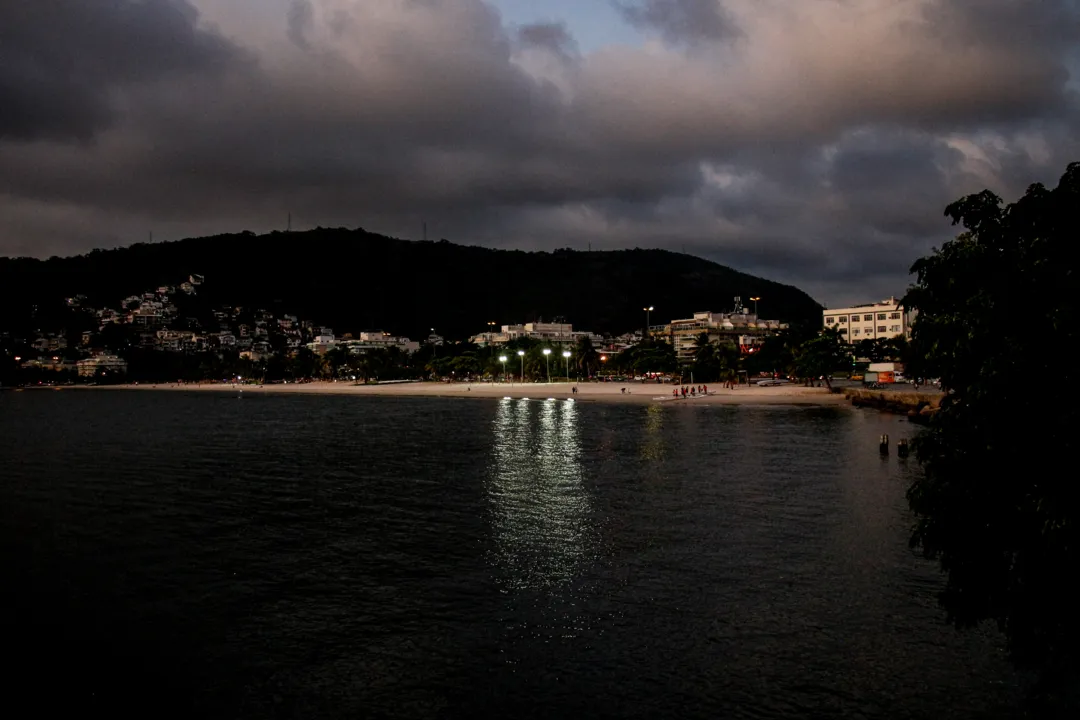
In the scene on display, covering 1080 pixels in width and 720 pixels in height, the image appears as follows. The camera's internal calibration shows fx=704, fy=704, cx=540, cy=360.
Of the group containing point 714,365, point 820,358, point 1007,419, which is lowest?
point 1007,419

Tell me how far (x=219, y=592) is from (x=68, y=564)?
6.89 m

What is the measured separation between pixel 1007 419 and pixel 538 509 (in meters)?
23.6

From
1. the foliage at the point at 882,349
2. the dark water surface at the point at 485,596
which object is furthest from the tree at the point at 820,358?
the dark water surface at the point at 485,596

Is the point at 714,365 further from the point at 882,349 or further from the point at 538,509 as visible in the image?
A: the point at 538,509

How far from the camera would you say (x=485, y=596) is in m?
19.2

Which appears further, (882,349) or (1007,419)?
(882,349)

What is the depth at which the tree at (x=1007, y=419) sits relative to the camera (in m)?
7.93

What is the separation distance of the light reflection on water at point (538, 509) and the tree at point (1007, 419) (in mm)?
12853

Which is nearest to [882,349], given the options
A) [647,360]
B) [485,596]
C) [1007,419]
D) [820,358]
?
[647,360]

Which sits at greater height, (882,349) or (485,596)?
(882,349)

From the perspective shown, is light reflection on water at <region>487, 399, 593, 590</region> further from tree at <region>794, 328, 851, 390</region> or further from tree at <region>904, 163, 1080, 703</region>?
tree at <region>794, 328, 851, 390</region>

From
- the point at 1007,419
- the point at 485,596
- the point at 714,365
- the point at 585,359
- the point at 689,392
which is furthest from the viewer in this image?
the point at 585,359

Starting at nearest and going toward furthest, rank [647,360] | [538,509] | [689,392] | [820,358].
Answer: [538,509], [689,392], [820,358], [647,360]

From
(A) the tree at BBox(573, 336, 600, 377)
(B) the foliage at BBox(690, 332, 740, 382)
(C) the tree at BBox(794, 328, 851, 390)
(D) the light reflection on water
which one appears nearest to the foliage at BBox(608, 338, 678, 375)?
(A) the tree at BBox(573, 336, 600, 377)
